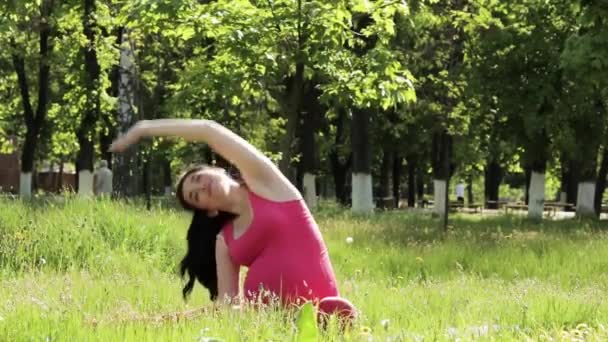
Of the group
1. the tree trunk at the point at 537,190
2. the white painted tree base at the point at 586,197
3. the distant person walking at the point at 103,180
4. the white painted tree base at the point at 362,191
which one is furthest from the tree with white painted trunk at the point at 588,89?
the distant person walking at the point at 103,180

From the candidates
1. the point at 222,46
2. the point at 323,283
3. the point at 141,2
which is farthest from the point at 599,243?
the point at 323,283

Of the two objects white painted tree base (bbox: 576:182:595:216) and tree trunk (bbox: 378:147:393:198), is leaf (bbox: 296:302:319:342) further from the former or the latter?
tree trunk (bbox: 378:147:393:198)

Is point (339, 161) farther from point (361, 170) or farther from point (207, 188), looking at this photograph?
point (207, 188)

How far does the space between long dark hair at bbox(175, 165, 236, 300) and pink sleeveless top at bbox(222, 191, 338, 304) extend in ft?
1.01

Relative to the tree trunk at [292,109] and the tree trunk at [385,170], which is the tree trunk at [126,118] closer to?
the tree trunk at [292,109]

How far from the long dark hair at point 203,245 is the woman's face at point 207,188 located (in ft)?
0.40

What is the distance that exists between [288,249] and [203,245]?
0.70 m

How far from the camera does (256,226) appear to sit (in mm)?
4328

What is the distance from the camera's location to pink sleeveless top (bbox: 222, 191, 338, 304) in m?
4.30

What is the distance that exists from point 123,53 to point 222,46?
820 cm

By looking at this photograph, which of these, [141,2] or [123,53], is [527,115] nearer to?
[123,53]

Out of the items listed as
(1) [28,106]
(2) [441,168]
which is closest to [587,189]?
(2) [441,168]

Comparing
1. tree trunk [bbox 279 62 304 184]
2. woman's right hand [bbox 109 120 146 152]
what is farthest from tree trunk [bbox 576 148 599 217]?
woman's right hand [bbox 109 120 146 152]

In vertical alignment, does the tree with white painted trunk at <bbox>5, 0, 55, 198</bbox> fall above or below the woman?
above
